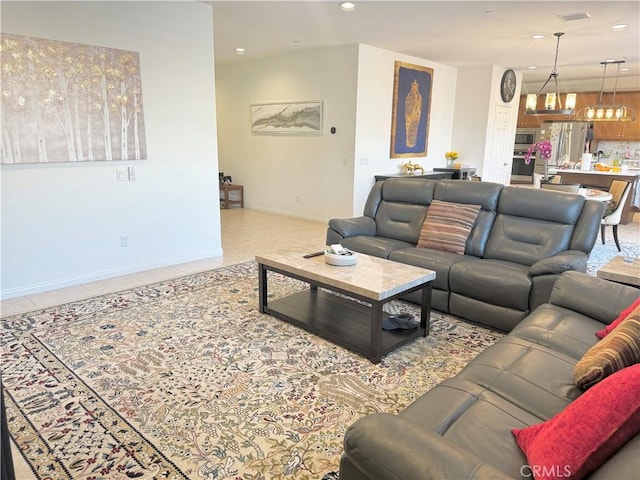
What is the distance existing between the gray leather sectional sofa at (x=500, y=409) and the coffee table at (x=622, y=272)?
35cm

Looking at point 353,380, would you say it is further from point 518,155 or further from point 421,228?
point 518,155

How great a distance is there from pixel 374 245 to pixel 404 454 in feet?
9.08

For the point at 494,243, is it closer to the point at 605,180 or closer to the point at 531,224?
the point at 531,224

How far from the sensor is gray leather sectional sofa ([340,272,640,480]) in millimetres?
1093

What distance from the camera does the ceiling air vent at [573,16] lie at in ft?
15.1

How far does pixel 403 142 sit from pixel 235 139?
318 cm

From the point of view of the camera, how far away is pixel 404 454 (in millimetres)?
1137

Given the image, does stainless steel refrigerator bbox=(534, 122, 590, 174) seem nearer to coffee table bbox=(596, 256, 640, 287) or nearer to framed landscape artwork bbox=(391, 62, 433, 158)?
framed landscape artwork bbox=(391, 62, 433, 158)

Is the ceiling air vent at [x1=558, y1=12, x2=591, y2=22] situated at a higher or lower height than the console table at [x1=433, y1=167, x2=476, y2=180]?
higher

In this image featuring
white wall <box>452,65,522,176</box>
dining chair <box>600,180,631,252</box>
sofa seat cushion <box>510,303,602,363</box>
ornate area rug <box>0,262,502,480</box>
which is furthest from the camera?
white wall <box>452,65,522,176</box>

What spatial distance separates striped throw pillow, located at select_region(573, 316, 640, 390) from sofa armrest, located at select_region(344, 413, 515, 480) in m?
0.72

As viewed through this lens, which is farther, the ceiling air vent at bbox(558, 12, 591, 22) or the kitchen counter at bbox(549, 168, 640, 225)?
the kitchen counter at bbox(549, 168, 640, 225)

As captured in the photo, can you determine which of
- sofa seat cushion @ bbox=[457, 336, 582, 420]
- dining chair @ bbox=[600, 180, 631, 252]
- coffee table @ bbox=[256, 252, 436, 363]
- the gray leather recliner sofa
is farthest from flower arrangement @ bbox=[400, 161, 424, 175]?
sofa seat cushion @ bbox=[457, 336, 582, 420]

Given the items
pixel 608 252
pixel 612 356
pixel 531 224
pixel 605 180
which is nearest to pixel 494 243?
pixel 531 224
